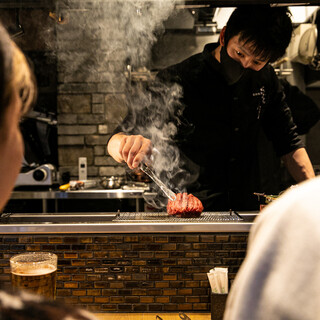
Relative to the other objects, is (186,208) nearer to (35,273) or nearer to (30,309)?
(35,273)

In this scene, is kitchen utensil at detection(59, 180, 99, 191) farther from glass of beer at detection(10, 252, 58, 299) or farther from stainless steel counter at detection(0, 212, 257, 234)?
glass of beer at detection(10, 252, 58, 299)

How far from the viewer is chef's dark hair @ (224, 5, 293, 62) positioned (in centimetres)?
229

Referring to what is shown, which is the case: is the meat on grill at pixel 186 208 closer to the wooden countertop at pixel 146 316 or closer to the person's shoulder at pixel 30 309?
the wooden countertop at pixel 146 316

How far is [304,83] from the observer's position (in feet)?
16.6

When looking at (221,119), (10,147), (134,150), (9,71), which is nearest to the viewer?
(9,71)

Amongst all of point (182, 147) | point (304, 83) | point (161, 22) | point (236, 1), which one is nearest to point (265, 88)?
point (182, 147)

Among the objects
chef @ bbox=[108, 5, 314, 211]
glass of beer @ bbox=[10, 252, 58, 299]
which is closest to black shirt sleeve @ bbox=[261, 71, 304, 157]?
chef @ bbox=[108, 5, 314, 211]

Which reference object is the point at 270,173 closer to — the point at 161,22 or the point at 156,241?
the point at 161,22

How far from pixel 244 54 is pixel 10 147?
208 cm

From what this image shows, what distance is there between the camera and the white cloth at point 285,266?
1.42ft

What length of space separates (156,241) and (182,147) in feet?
4.83

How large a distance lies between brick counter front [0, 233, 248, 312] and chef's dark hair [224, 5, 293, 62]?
1.29 metres

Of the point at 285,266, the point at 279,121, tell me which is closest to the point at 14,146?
the point at 285,266

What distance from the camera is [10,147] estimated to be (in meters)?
0.70
